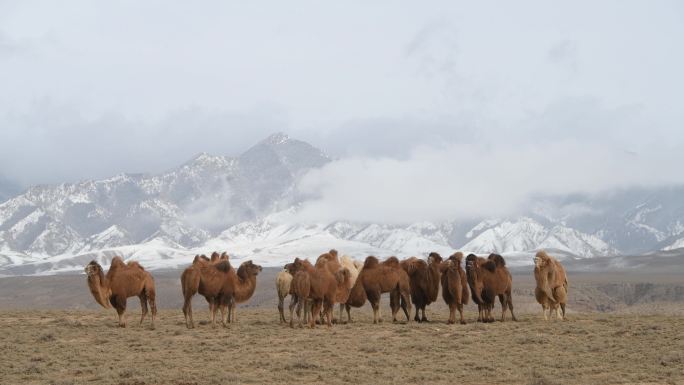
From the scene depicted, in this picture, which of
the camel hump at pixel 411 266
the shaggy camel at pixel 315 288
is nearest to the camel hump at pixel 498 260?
the camel hump at pixel 411 266

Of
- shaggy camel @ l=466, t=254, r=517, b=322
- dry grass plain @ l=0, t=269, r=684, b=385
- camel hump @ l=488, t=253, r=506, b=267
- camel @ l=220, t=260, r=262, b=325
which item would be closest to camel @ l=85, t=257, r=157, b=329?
dry grass plain @ l=0, t=269, r=684, b=385

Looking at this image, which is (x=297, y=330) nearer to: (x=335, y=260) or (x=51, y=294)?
(x=335, y=260)

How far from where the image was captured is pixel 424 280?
2734 cm

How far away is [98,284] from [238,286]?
4.33 meters

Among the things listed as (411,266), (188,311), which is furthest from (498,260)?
(188,311)

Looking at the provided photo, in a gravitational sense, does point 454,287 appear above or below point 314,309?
above

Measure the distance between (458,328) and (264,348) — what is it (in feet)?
21.1

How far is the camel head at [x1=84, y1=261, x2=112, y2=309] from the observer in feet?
82.5

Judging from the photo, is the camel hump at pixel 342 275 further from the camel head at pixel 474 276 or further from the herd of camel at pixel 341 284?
the camel head at pixel 474 276

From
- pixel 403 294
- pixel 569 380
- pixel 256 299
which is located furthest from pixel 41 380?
pixel 256 299

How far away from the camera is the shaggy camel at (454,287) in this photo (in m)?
25.8

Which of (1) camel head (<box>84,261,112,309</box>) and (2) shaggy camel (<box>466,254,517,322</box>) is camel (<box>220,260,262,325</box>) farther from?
(2) shaggy camel (<box>466,254,517,322</box>)

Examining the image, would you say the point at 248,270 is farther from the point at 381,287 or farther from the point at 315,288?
the point at 381,287

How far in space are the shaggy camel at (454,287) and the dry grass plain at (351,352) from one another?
2.42 ft
